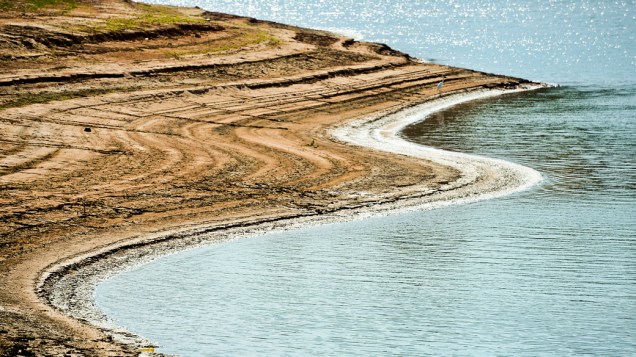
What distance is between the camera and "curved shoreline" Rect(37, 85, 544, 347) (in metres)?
15.1

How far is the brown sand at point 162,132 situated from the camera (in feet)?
59.7

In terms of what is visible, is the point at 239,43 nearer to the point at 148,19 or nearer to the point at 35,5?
the point at 148,19

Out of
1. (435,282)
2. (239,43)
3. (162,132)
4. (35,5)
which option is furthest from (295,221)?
(35,5)

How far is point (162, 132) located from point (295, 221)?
372 inches

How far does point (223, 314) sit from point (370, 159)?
1300 cm

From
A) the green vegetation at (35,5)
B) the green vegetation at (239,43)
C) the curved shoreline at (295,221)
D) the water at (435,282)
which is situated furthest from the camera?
the green vegetation at (35,5)

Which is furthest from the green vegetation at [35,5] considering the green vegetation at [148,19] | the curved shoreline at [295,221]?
the curved shoreline at [295,221]

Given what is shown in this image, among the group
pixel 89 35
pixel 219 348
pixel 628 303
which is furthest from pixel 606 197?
pixel 89 35

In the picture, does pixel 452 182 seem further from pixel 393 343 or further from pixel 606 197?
pixel 393 343

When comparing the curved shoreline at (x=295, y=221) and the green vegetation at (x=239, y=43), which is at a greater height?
the green vegetation at (x=239, y=43)

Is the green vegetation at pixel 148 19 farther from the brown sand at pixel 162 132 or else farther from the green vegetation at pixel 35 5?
the green vegetation at pixel 35 5

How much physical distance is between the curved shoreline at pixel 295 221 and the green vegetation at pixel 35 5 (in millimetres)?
17406

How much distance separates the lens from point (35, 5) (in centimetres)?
4500

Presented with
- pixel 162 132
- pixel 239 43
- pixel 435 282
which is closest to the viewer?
pixel 435 282
